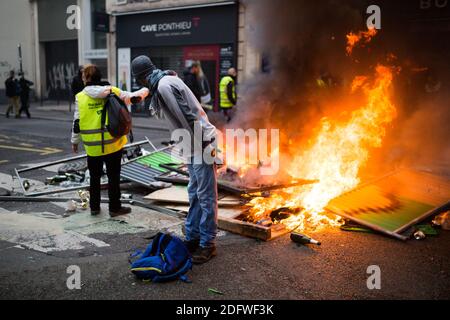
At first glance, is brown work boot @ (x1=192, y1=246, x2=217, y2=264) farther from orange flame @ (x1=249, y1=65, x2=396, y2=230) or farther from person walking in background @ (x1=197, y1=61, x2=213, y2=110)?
person walking in background @ (x1=197, y1=61, x2=213, y2=110)

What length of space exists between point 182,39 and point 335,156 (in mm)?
11788

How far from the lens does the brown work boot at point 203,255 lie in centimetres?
368

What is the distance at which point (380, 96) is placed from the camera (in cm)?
→ 717

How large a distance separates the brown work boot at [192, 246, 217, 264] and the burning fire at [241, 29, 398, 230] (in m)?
1.14

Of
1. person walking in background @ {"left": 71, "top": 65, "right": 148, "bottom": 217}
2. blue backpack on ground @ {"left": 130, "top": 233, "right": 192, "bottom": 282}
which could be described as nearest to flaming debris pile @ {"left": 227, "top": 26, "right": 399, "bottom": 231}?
blue backpack on ground @ {"left": 130, "top": 233, "right": 192, "bottom": 282}

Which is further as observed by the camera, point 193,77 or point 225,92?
point 193,77

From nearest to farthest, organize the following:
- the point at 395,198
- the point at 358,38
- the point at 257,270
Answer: the point at 257,270 < the point at 395,198 < the point at 358,38

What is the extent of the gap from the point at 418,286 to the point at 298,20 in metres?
4.56

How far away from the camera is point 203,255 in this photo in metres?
3.72

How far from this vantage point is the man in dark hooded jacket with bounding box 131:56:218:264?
366 centimetres

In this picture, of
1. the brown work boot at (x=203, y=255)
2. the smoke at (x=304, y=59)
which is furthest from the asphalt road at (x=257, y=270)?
the smoke at (x=304, y=59)

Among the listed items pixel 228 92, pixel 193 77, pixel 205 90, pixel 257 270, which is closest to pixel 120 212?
pixel 257 270

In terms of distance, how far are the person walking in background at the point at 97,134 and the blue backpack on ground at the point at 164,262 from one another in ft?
5.09

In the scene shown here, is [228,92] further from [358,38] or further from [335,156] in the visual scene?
[335,156]
